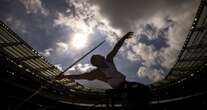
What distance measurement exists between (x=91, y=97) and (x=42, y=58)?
30.8ft

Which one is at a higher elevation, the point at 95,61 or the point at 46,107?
the point at 46,107

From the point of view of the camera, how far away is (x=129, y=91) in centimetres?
486

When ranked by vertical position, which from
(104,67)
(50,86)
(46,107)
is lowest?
(104,67)

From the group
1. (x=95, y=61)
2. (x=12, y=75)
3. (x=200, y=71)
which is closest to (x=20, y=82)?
(x=12, y=75)

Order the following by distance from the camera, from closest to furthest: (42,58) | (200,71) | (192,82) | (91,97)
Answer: (42,58) → (200,71) → (192,82) → (91,97)

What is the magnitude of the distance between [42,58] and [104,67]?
11.2 m

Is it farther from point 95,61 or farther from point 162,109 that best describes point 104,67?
point 162,109

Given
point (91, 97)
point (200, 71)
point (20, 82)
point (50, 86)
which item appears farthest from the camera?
point (91, 97)

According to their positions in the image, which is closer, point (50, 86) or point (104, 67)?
point (104, 67)

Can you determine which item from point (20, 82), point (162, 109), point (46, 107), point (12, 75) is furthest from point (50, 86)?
point (162, 109)

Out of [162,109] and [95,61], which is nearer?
[95,61]

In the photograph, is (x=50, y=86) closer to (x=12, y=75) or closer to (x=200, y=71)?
(x=12, y=75)

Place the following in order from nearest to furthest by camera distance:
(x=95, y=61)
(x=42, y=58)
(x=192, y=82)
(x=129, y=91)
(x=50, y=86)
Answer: (x=129, y=91) → (x=95, y=61) → (x=42, y=58) → (x=50, y=86) → (x=192, y=82)

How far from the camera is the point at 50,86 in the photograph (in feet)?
56.4
